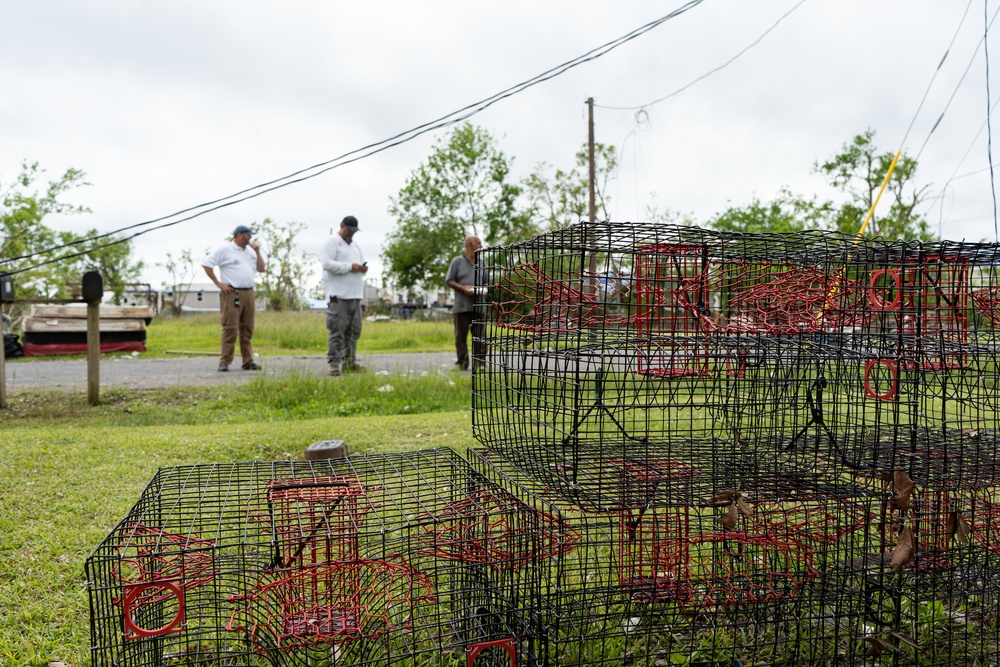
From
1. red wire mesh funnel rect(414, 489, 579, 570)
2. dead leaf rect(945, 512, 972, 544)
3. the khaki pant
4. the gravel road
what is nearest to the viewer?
red wire mesh funnel rect(414, 489, 579, 570)

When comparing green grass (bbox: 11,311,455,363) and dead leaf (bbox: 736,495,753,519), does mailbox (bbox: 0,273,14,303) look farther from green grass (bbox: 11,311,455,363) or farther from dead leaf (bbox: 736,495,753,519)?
dead leaf (bbox: 736,495,753,519)

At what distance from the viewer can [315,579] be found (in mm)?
2281

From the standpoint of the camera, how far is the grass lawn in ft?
8.67

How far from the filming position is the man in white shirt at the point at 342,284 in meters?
8.53

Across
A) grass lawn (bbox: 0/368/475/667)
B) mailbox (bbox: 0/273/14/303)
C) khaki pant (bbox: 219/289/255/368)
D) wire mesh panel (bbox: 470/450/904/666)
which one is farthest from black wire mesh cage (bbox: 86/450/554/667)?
khaki pant (bbox: 219/289/255/368)

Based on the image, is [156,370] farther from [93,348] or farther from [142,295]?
[142,295]

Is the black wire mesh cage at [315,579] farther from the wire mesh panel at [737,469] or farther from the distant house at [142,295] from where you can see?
the distant house at [142,295]

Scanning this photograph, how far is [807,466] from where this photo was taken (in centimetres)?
265

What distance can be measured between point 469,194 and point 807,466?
32654mm

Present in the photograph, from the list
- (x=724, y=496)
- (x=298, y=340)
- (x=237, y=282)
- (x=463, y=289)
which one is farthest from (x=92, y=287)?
(x=298, y=340)

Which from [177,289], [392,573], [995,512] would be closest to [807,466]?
[995,512]

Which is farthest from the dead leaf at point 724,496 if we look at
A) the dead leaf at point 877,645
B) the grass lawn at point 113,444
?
the grass lawn at point 113,444

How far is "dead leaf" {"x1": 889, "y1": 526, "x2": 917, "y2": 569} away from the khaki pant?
7777mm

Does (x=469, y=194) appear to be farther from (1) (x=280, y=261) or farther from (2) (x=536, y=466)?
(2) (x=536, y=466)
